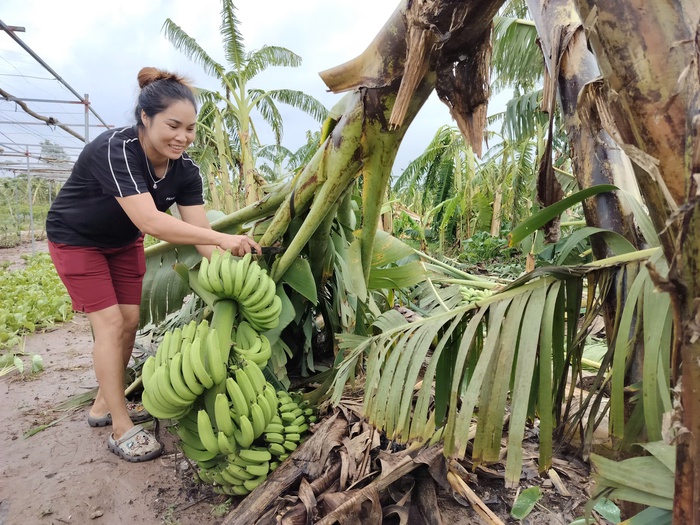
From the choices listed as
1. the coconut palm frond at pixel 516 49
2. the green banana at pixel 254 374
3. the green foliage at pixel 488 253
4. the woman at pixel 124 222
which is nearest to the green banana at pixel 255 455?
the green banana at pixel 254 374

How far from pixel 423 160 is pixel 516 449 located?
7.58 metres

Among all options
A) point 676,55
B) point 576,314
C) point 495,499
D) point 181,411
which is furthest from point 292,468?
point 676,55

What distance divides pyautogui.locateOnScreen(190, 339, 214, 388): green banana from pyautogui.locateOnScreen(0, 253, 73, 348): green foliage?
3220 millimetres

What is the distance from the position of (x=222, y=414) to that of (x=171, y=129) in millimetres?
1181

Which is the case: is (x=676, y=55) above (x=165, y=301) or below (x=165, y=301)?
above

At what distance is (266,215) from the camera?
2.17 m

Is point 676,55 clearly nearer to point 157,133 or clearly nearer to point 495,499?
point 495,499

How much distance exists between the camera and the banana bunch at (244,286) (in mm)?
1587

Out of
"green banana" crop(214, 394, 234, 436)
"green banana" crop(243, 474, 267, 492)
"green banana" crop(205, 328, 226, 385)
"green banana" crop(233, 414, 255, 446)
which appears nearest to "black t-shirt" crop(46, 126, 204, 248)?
"green banana" crop(205, 328, 226, 385)

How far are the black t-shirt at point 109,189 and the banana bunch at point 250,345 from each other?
28.2 inches

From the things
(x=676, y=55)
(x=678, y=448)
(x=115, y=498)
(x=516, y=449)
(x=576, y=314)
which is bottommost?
(x=115, y=498)

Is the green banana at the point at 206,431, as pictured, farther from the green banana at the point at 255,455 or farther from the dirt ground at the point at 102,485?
the dirt ground at the point at 102,485

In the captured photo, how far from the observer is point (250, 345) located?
5.72 feet

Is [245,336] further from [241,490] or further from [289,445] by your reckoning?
[241,490]
